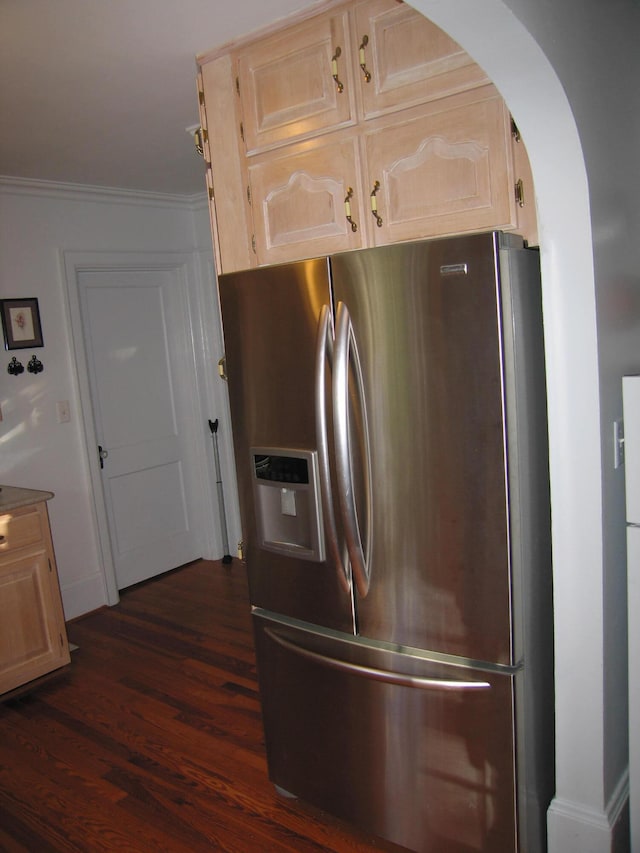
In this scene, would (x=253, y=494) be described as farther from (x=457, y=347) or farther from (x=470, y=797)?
(x=470, y=797)

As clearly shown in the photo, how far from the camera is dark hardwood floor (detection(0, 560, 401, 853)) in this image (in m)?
2.18

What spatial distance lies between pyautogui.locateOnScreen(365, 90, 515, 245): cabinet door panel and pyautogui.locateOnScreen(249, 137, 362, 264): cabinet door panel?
77mm

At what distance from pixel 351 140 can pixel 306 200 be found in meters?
0.22

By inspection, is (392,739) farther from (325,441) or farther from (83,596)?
(83,596)

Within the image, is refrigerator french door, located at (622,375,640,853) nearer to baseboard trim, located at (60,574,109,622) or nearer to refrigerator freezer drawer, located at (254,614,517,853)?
refrigerator freezer drawer, located at (254,614,517,853)

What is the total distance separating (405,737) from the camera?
1.88 metres

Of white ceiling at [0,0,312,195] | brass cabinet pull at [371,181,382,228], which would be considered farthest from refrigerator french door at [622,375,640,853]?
white ceiling at [0,0,312,195]

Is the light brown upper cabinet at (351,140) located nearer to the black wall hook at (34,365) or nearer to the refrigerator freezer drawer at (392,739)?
the refrigerator freezer drawer at (392,739)

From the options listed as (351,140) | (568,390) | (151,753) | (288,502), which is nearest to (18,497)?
(151,753)

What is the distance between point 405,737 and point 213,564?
301 centimetres

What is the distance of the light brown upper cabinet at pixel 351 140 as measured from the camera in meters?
1.71

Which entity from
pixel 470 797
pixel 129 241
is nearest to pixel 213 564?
pixel 129 241

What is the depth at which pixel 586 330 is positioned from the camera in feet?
5.57

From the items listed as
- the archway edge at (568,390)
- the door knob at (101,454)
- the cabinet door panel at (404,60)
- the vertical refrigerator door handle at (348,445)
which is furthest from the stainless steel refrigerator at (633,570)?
the door knob at (101,454)
